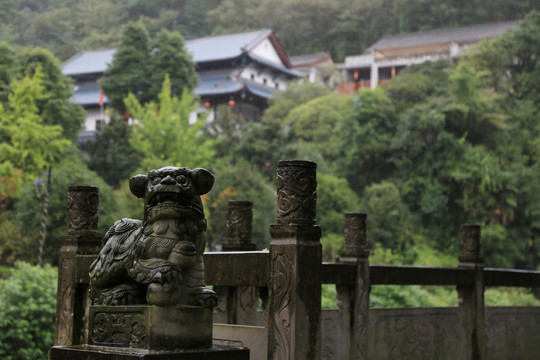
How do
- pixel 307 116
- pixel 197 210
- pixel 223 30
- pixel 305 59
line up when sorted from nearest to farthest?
pixel 197 210 < pixel 307 116 < pixel 305 59 < pixel 223 30

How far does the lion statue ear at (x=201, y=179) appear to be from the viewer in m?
4.76

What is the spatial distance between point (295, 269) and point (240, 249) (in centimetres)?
295

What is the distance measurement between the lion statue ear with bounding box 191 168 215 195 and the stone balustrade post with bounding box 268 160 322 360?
79 centimetres

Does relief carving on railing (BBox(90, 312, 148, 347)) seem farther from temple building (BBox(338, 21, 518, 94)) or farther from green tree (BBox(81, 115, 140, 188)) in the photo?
temple building (BBox(338, 21, 518, 94))

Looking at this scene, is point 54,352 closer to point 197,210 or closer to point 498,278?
point 197,210

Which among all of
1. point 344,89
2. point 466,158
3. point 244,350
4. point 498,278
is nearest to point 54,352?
point 244,350

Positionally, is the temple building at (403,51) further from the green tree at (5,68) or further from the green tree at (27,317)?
the green tree at (27,317)

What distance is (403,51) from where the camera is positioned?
49.7 m

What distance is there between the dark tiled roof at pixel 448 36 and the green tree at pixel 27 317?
3950cm

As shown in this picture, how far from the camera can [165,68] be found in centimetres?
3741

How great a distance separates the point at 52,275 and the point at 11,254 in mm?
10399

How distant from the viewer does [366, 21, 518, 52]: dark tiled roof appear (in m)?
48.9

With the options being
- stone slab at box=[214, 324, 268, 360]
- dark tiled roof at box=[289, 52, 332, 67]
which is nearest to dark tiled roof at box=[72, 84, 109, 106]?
dark tiled roof at box=[289, 52, 332, 67]

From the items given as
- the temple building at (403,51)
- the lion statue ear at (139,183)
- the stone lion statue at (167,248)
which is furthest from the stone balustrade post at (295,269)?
the temple building at (403,51)
